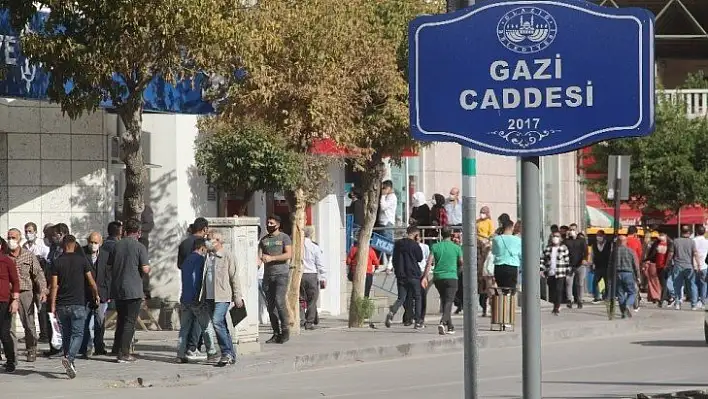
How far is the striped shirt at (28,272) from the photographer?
57.4 feet

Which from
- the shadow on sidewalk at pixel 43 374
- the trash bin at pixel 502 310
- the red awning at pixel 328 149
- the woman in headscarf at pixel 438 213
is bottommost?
the shadow on sidewalk at pixel 43 374

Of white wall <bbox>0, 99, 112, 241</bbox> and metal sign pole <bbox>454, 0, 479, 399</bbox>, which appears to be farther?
A: white wall <bbox>0, 99, 112, 241</bbox>

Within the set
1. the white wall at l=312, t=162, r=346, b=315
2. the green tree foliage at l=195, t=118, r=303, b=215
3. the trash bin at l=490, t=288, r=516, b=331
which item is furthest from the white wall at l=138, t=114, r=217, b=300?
the trash bin at l=490, t=288, r=516, b=331

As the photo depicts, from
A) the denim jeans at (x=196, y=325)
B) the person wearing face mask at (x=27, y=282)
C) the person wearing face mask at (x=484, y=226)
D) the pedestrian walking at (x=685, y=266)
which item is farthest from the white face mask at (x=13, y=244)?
the pedestrian walking at (x=685, y=266)

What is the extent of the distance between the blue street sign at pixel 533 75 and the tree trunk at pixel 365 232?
1693 cm

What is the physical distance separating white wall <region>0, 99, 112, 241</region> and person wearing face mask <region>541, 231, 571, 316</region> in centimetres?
940

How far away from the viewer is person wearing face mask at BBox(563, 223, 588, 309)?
3022 centimetres

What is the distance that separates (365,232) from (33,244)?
5.67m

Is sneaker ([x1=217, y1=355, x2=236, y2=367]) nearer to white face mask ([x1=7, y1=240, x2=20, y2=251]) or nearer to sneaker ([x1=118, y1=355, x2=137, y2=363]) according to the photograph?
sneaker ([x1=118, y1=355, x2=137, y2=363])

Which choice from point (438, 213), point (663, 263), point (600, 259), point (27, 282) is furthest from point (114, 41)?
point (663, 263)

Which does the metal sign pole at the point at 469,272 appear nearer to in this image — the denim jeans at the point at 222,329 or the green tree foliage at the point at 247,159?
the denim jeans at the point at 222,329

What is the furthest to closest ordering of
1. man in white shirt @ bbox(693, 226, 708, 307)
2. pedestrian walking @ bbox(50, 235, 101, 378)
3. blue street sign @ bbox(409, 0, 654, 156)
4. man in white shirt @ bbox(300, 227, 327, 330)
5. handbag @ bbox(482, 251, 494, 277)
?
1. man in white shirt @ bbox(693, 226, 708, 307)
2. handbag @ bbox(482, 251, 494, 277)
3. man in white shirt @ bbox(300, 227, 327, 330)
4. pedestrian walking @ bbox(50, 235, 101, 378)
5. blue street sign @ bbox(409, 0, 654, 156)

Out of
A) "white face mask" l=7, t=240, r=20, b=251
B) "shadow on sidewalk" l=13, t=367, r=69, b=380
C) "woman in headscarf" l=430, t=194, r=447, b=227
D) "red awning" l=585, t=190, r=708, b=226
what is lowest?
"shadow on sidewalk" l=13, t=367, r=69, b=380

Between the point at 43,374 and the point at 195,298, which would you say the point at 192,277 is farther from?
the point at 43,374
